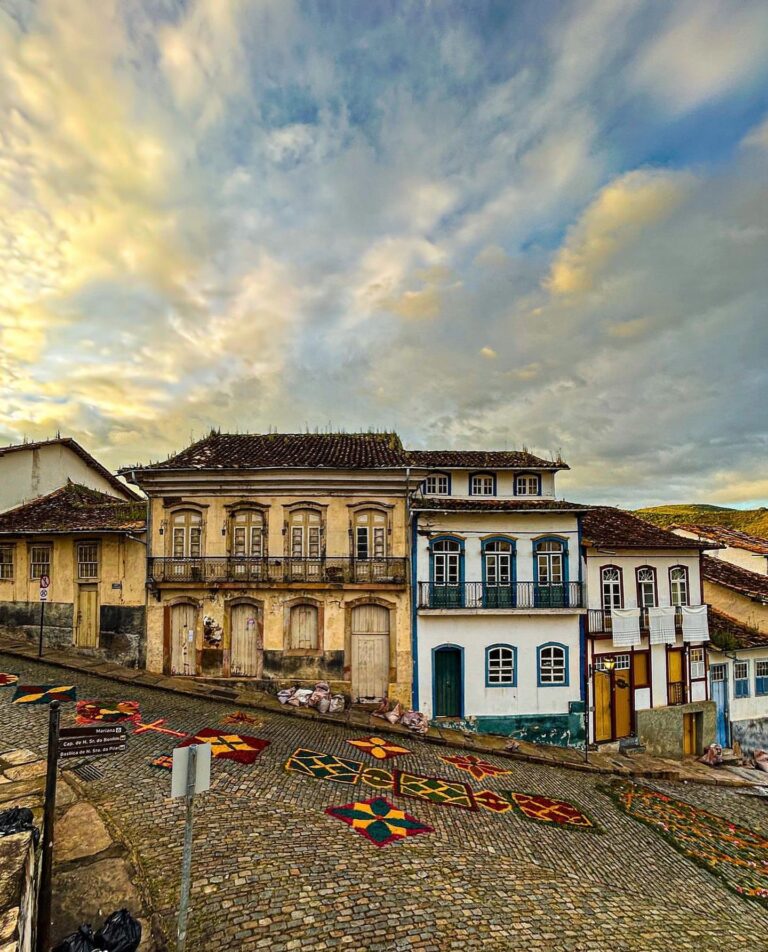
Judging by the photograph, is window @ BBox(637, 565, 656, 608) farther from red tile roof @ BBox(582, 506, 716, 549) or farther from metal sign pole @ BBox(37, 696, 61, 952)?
metal sign pole @ BBox(37, 696, 61, 952)

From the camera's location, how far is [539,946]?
6758mm

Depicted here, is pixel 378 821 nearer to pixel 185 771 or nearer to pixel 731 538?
pixel 185 771

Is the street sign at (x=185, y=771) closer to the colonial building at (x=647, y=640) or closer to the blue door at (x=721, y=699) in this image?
the colonial building at (x=647, y=640)

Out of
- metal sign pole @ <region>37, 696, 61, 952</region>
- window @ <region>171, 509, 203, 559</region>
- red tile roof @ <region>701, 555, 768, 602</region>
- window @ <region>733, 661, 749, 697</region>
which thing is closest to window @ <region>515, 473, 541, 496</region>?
red tile roof @ <region>701, 555, 768, 602</region>

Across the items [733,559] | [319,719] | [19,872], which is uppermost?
[733,559]

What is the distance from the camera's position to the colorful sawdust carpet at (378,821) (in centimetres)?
916

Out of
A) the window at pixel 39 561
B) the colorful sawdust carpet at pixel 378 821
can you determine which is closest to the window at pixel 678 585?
the colorful sawdust carpet at pixel 378 821

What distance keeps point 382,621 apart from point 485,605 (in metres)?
3.77

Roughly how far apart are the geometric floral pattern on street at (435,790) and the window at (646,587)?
11.3m

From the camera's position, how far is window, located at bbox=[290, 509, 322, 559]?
18344mm

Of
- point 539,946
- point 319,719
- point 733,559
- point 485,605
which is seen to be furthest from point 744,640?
point 539,946

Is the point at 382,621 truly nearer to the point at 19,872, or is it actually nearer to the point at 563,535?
the point at 563,535

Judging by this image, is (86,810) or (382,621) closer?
(86,810)

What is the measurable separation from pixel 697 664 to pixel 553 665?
7.28 meters
